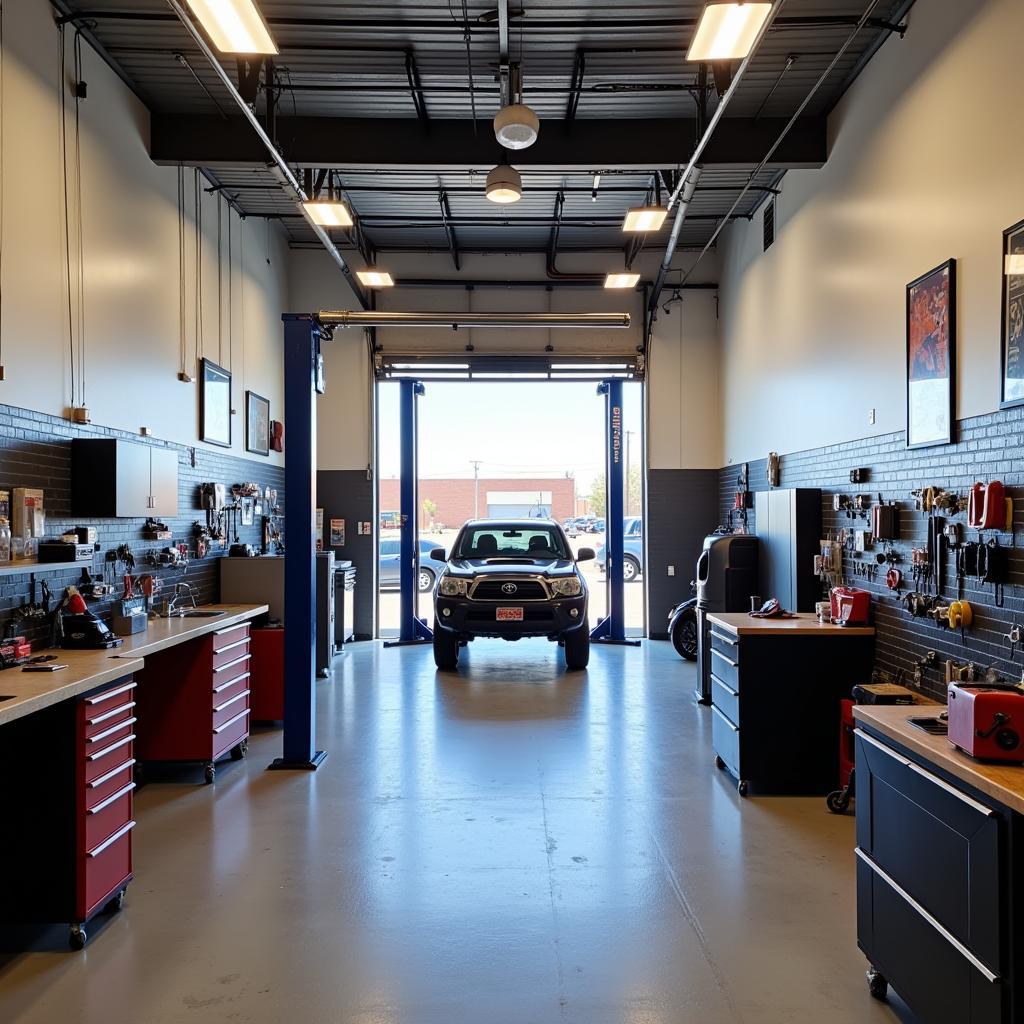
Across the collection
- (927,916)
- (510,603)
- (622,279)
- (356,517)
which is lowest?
(927,916)

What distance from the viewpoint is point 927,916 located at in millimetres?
2238

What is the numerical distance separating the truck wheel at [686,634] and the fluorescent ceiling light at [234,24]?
6583 millimetres

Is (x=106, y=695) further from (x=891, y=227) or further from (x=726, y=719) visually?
(x=891, y=227)

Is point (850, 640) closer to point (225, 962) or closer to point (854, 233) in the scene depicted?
point (854, 233)

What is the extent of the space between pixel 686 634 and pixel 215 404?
5.43 meters

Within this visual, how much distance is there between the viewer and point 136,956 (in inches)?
113

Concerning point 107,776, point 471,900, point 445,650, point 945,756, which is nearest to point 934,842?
point 945,756

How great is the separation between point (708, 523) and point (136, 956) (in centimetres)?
831

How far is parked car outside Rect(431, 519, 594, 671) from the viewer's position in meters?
7.62

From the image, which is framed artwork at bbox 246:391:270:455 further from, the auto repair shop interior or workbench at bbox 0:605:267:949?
workbench at bbox 0:605:267:949

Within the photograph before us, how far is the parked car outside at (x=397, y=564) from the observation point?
12148 mm

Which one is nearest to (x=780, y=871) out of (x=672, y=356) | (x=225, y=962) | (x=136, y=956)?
(x=225, y=962)

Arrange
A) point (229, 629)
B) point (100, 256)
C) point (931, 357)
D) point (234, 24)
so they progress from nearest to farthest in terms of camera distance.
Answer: point (234, 24) < point (931, 357) < point (100, 256) < point (229, 629)

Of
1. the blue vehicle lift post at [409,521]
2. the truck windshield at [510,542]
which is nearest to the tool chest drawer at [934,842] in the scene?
the truck windshield at [510,542]
